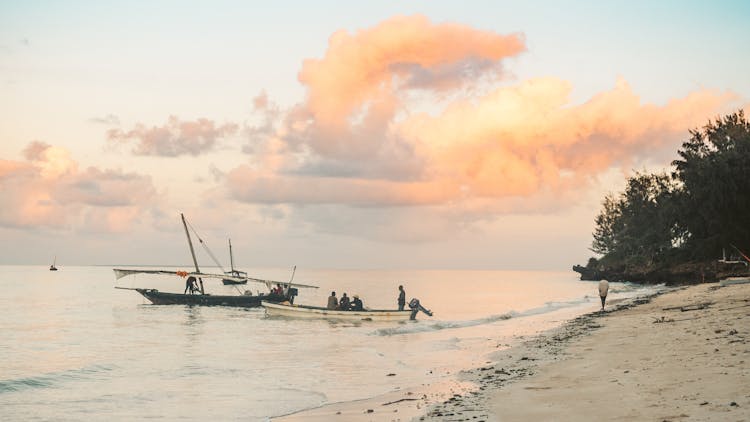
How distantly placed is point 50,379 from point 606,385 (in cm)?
2187

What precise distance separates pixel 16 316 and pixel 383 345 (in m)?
50.2

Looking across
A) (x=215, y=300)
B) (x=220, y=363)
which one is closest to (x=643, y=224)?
(x=215, y=300)

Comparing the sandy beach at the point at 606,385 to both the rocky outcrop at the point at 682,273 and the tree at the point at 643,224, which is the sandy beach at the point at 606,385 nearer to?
the rocky outcrop at the point at 682,273

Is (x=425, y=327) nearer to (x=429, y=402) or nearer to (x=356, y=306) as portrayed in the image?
(x=356, y=306)

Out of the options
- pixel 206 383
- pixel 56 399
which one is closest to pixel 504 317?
pixel 206 383

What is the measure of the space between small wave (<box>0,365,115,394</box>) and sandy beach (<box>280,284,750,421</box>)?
13.2 meters

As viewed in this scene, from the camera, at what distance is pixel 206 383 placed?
24.2m

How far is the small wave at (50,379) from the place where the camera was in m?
25.0

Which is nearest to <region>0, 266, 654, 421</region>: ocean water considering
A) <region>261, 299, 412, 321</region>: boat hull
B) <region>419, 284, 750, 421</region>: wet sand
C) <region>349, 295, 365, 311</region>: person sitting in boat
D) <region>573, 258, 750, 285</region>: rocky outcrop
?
<region>261, 299, 412, 321</region>: boat hull

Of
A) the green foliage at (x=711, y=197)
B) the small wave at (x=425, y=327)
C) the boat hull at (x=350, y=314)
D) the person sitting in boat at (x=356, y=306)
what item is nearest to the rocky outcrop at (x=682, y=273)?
the green foliage at (x=711, y=197)

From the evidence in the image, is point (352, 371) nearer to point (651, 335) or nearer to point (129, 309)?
point (651, 335)

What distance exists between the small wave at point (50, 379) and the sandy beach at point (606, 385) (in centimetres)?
1324

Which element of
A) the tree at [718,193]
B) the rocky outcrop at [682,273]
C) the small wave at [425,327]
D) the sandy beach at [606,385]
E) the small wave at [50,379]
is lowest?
the small wave at [50,379]

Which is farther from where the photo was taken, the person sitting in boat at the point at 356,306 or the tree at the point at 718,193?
the tree at the point at 718,193
